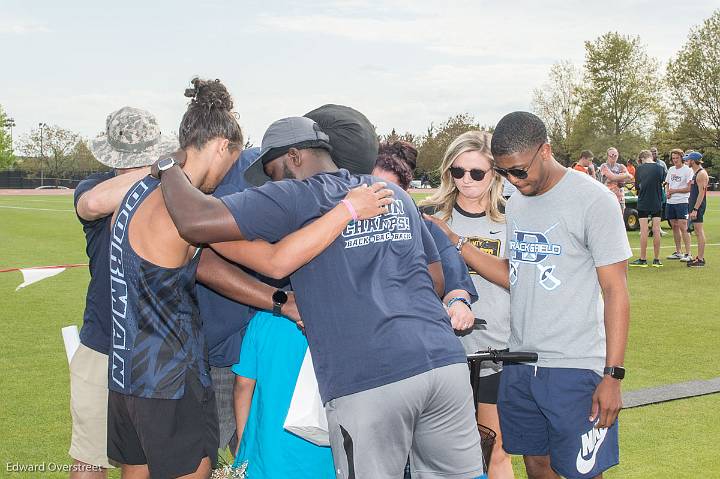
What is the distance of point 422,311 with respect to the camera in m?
2.92

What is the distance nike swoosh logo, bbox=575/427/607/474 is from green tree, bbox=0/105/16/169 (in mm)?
108041

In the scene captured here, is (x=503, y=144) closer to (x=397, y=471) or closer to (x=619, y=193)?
(x=397, y=471)

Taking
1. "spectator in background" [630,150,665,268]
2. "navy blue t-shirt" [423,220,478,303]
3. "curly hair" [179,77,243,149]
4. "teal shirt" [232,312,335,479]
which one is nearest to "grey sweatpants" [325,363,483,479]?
"teal shirt" [232,312,335,479]

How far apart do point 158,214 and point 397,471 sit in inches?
51.5

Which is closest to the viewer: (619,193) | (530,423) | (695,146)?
(530,423)

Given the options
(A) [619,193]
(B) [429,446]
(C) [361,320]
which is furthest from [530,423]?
(A) [619,193]

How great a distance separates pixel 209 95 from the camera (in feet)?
10.9

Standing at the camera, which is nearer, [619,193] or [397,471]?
[397,471]

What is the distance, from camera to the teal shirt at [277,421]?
340 cm

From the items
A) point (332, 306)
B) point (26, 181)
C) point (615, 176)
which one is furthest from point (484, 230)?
point (26, 181)

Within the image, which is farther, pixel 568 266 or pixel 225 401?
pixel 225 401

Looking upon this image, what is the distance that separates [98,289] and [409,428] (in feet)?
5.93

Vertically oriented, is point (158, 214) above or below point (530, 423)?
above

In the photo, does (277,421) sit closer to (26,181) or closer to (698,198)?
(698,198)
